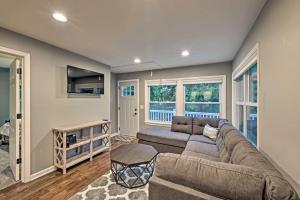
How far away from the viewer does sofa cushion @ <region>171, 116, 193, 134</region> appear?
369cm

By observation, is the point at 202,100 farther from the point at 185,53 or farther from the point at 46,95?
the point at 46,95

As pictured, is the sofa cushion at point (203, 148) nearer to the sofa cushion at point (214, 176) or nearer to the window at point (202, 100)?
the sofa cushion at point (214, 176)

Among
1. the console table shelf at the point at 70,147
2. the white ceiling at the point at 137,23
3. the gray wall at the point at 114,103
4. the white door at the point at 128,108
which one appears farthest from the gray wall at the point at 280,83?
the gray wall at the point at 114,103

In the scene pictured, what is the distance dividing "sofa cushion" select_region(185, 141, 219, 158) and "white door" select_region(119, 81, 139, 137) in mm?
2905

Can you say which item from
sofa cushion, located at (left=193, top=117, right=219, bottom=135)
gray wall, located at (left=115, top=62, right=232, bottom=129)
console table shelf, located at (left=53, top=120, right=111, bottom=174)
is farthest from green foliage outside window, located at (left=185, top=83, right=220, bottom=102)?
console table shelf, located at (left=53, top=120, right=111, bottom=174)

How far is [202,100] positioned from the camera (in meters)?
4.41

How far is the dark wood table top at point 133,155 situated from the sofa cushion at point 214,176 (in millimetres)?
1002

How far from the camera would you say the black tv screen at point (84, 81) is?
3136 millimetres

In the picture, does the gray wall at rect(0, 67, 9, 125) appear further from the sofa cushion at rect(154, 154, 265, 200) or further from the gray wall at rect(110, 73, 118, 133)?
the sofa cushion at rect(154, 154, 265, 200)

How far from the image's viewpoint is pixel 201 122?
12.0ft

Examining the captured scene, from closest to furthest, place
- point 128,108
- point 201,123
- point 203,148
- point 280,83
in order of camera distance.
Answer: point 280,83, point 203,148, point 201,123, point 128,108

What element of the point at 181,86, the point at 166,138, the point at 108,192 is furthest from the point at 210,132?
the point at 108,192

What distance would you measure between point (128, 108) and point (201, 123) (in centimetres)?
282

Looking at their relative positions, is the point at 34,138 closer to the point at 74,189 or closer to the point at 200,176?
the point at 74,189
